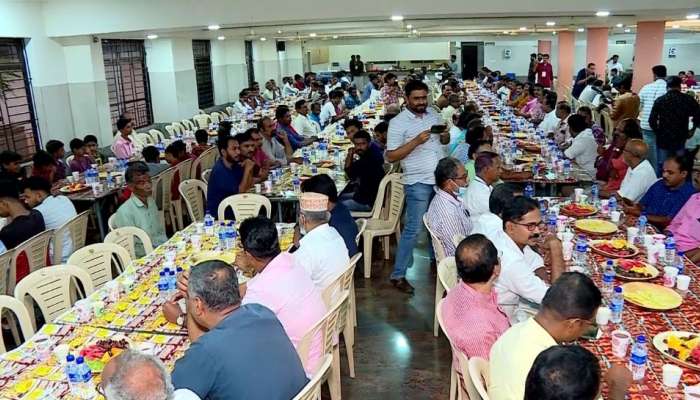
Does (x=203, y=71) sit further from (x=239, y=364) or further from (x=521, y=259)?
(x=239, y=364)

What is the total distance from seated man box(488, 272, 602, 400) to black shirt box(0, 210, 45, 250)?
4.10m

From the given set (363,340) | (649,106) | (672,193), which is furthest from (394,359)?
(649,106)

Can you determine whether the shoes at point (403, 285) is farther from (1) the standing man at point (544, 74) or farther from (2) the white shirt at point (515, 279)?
(1) the standing man at point (544, 74)

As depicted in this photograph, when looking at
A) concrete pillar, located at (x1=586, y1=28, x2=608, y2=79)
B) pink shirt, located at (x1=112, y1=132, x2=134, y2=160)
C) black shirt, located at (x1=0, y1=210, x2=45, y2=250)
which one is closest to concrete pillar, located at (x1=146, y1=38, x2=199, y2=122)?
pink shirt, located at (x1=112, y1=132, x2=134, y2=160)

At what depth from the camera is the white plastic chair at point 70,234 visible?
5.17 meters

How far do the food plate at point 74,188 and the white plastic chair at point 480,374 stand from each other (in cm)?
582

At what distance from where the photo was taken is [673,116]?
8570 mm

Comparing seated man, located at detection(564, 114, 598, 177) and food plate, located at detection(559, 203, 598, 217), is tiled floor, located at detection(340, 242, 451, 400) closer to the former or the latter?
food plate, located at detection(559, 203, 598, 217)

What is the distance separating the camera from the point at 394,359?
15.3 feet

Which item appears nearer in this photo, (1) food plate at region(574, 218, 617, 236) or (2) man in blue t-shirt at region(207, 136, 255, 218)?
(1) food plate at region(574, 218, 617, 236)

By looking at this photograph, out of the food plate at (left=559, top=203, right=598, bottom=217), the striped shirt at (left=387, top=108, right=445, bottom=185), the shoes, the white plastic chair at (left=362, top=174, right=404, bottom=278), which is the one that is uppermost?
the striped shirt at (left=387, top=108, right=445, bottom=185)

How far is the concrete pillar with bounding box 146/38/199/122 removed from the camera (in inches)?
537

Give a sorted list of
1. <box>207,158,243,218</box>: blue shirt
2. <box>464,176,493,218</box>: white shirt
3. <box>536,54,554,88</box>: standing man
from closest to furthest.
→ 1. <box>464,176,493,218</box>: white shirt
2. <box>207,158,243,218</box>: blue shirt
3. <box>536,54,554,88</box>: standing man

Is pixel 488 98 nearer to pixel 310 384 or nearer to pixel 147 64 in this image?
pixel 147 64
